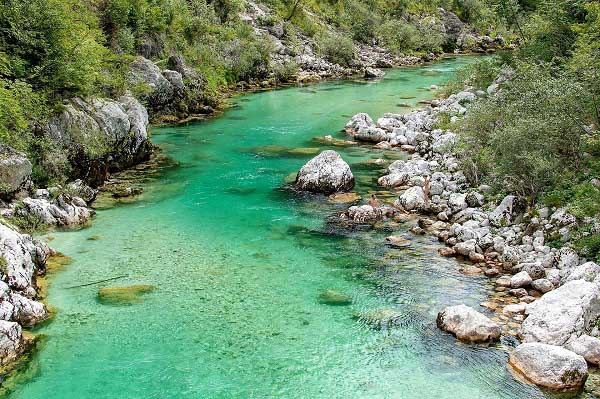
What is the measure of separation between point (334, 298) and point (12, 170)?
42.4 feet

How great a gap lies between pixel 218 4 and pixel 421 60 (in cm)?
3238

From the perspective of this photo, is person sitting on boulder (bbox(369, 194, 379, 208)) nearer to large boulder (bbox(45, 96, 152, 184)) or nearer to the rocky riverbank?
the rocky riverbank

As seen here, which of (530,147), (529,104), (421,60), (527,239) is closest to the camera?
(527,239)

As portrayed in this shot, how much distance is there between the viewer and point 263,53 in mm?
60500

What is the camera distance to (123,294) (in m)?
16.4

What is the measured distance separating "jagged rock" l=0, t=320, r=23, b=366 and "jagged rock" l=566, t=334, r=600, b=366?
13.4 meters

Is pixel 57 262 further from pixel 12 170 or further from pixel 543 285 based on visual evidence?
pixel 543 285

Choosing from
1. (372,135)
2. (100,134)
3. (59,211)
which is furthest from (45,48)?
(372,135)

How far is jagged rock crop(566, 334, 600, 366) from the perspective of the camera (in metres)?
12.6

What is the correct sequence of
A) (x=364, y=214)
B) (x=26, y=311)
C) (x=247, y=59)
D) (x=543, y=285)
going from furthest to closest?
(x=247, y=59)
(x=364, y=214)
(x=543, y=285)
(x=26, y=311)

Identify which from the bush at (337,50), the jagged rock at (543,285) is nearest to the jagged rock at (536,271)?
the jagged rock at (543,285)

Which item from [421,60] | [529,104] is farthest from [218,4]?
[529,104]

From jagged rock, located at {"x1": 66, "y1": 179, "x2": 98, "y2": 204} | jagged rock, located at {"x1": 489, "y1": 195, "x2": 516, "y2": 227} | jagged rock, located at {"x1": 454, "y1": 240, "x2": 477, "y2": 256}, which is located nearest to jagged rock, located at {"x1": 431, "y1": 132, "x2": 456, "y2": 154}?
jagged rock, located at {"x1": 489, "y1": 195, "x2": 516, "y2": 227}

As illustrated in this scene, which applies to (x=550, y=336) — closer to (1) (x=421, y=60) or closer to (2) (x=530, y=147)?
(2) (x=530, y=147)
